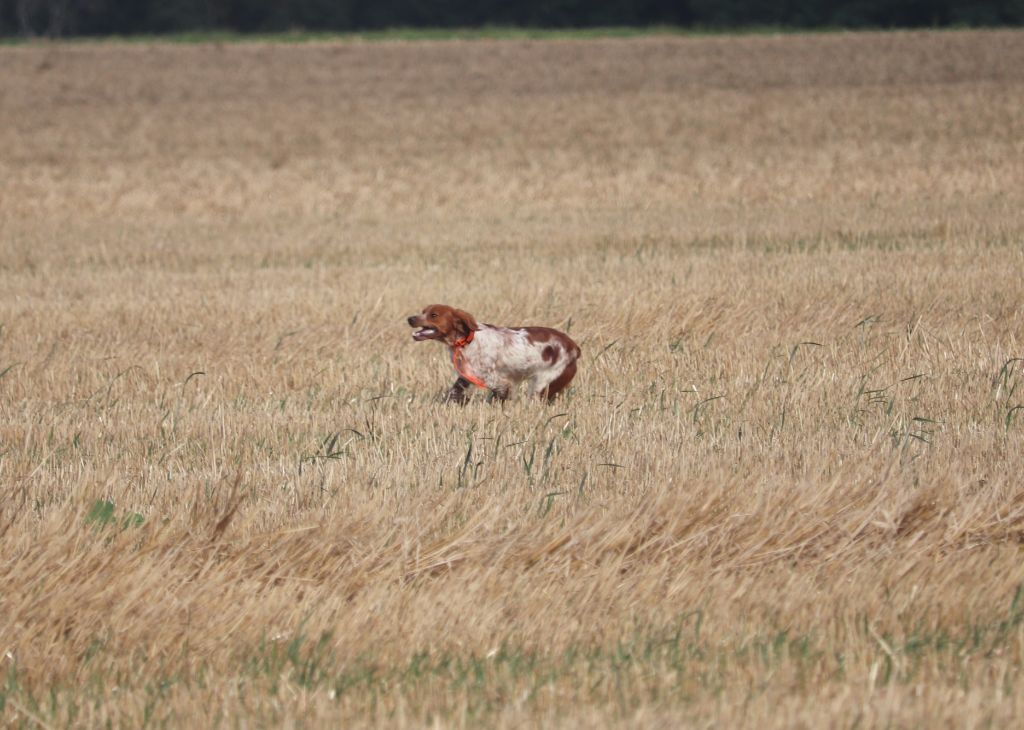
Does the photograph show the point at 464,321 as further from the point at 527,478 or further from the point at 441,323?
the point at 527,478

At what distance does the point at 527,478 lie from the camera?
15.9 feet

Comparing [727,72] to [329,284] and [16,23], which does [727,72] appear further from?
[16,23]

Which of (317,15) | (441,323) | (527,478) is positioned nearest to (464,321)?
(441,323)

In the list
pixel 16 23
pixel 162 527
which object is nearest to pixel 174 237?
pixel 162 527

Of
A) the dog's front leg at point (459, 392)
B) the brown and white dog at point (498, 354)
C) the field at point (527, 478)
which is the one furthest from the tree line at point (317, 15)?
the dog's front leg at point (459, 392)

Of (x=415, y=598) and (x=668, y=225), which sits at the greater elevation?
(x=415, y=598)

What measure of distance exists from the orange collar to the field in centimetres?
17

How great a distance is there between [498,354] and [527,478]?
1.80 metres

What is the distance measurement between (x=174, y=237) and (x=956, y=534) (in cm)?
1444

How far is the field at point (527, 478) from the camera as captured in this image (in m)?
3.26

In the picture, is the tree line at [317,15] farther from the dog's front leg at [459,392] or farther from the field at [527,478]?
the dog's front leg at [459,392]

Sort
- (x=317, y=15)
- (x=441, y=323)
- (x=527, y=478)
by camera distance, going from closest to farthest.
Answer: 1. (x=527, y=478)
2. (x=441, y=323)
3. (x=317, y=15)

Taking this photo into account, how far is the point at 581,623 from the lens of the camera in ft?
12.1

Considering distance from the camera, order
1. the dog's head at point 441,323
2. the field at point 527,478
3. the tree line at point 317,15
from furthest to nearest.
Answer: the tree line at point 317,15 → the dog's head at point 441,323 → the field at point 527,478
